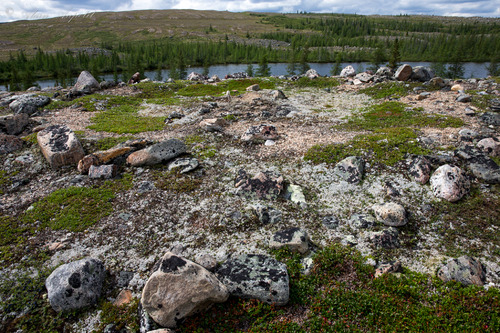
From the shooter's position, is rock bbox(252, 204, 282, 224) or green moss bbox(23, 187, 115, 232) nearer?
green moss bbox(23, 187, 115, 232)

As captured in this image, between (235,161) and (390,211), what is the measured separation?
9.29 m

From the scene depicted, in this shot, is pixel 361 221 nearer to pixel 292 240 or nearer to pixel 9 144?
pixel 292 240

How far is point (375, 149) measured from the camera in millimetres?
16734

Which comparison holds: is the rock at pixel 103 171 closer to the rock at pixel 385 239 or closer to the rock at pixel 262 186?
the rock at pixel 262 186

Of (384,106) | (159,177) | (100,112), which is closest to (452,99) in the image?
(384,106)

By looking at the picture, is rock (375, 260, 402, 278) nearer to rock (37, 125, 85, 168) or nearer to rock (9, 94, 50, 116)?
rock (37, 125, 85, 168)

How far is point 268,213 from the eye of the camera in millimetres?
12398

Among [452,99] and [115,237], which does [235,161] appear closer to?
[115,237]

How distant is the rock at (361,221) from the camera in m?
11.8

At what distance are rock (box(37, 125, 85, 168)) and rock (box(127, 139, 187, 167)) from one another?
3.34m

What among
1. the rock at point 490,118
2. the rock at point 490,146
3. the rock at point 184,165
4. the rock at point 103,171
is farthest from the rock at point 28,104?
the rock at point 490,118

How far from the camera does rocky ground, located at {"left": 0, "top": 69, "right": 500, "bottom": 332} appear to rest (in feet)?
34.6

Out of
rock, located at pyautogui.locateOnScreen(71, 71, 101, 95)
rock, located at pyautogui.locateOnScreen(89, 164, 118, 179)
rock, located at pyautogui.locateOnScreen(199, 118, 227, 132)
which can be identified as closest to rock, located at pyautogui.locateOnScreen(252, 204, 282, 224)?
rock, located at pyautogui.locateOnScreen(89, 164, 118, 179)

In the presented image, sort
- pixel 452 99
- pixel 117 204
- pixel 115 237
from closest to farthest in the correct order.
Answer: pixel 115 237 → pixel 117 204 → pixel 452 99
